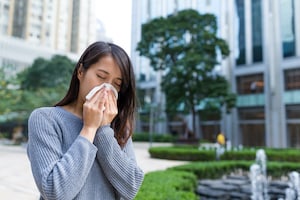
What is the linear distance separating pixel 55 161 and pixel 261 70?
19.3 meters

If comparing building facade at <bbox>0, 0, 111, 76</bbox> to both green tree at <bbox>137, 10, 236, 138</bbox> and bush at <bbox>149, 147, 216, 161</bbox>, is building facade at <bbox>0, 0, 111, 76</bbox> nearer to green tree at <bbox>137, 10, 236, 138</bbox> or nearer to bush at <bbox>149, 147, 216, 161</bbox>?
green tree at <bbox>137, 10, 236, 138</bbox>

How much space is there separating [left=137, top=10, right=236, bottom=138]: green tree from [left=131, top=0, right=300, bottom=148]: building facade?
2.25 meters

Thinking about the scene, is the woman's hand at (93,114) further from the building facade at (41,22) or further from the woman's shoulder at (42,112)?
the building facade at (41,22)

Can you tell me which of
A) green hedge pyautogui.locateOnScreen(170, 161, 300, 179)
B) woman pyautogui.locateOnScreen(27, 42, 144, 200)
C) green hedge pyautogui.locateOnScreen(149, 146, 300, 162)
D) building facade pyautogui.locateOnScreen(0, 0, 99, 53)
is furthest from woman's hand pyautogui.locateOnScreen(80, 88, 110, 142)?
green hedge pyautogui.locateOnScreen(149, 146, 300, 162)

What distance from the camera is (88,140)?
0.74 meters

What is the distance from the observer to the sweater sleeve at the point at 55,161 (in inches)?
26.6

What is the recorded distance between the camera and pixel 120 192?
2.66 feet

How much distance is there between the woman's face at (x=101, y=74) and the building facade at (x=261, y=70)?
1654 centimetres

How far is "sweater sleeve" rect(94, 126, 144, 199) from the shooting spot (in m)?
0.79

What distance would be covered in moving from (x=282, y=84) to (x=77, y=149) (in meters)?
18.9

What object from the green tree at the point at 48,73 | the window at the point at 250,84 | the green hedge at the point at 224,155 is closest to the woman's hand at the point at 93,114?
the green hedge at the point at 224,155

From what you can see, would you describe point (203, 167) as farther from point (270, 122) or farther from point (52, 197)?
point (270, 122)

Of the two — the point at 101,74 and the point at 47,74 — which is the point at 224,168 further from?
the point at 47,74

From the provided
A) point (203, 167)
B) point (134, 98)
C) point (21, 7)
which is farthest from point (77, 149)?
point (21, 7)
